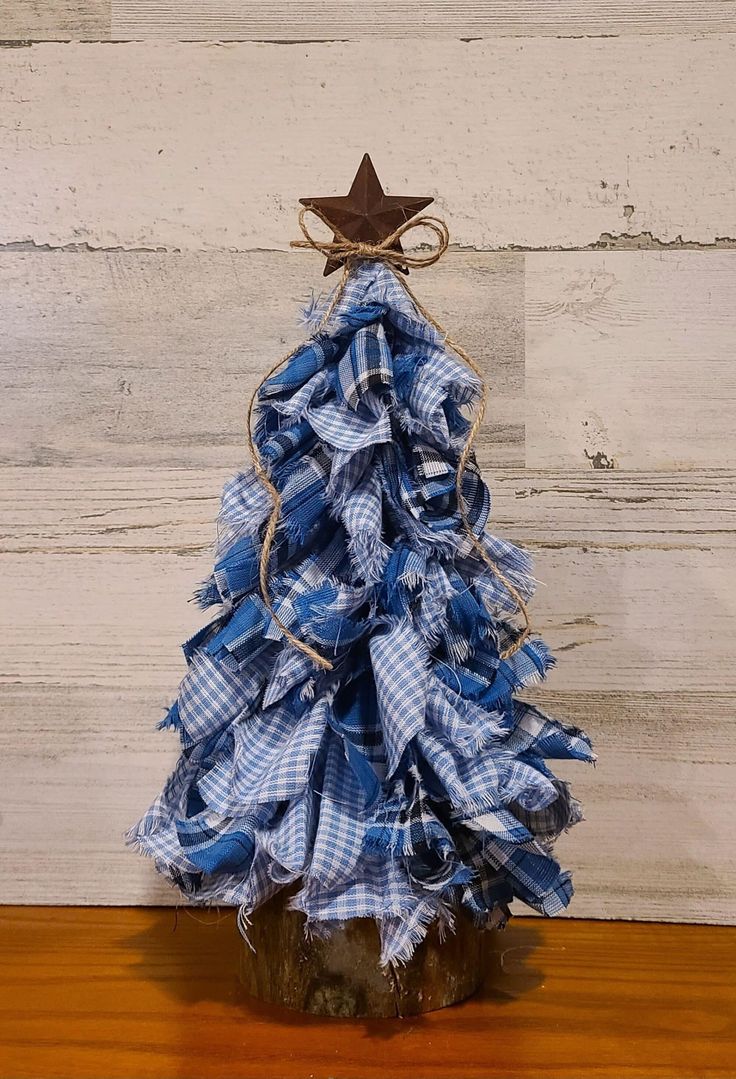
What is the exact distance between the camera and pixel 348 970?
74 centimetres

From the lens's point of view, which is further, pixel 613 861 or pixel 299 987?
pixel 613 861

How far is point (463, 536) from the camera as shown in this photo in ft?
2.58

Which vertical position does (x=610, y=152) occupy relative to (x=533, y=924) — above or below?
above

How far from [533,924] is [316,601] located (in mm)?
460

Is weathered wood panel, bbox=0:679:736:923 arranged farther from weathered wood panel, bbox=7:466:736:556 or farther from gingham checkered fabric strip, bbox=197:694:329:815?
gingham checkered fabric strip, bbox=197:694:329:815

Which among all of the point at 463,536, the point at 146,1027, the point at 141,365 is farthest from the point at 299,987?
the point at 141,365

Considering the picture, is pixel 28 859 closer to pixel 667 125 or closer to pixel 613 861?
pixel 613 861

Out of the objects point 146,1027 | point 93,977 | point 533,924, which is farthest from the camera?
point 533,924

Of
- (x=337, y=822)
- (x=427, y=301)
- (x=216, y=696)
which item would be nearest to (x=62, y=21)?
(x=427, y=301)

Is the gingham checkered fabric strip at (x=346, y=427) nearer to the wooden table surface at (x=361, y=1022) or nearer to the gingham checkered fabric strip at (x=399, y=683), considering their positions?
the gingham checkered fabric strip at (x=399, y=683)

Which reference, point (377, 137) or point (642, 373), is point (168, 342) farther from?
point (642, 373)

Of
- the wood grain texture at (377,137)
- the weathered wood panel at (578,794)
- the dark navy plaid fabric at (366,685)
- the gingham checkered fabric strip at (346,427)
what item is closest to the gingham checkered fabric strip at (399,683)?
the dark navy plaid fabric at (366,685)

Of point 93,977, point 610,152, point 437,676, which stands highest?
point 610,152

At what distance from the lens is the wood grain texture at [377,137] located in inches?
42.0
